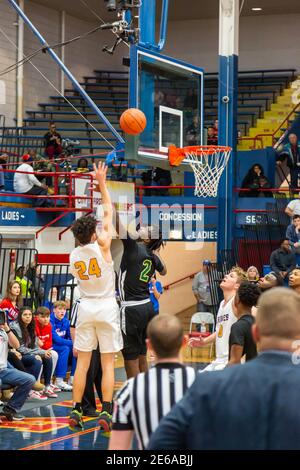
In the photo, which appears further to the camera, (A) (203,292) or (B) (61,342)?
(A) (203,292)

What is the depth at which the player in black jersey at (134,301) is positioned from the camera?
931 centimetres

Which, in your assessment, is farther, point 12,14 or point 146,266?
point 12,14

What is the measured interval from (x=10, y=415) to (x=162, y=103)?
5.32m

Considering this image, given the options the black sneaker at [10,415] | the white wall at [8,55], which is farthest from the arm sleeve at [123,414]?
the white wall at [8,55]

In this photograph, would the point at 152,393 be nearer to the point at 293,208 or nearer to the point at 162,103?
the point at 162,103

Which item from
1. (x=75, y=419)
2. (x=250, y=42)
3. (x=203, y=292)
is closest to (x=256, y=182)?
(x=203, y=292)

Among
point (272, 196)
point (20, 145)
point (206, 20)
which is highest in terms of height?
point (206, 20)

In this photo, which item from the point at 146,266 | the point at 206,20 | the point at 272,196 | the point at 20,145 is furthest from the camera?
the point at 206,20

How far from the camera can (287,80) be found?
3017 centimetres

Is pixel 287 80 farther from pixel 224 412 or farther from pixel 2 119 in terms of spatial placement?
pixel 224 412

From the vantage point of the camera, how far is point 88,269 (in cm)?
861

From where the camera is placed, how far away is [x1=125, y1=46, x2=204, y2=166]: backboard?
41.2ft
